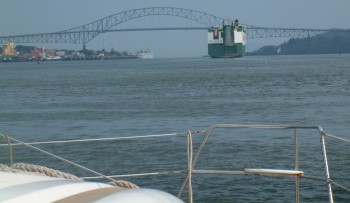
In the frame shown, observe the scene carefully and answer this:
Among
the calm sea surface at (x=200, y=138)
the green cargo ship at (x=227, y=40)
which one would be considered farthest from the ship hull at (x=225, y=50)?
the calm sea surface at (x=200, y=138)

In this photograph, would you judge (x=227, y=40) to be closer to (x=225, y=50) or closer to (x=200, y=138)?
(x=225, y=50)

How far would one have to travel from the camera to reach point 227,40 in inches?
5595

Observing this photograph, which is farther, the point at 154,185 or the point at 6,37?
the point at 6,37

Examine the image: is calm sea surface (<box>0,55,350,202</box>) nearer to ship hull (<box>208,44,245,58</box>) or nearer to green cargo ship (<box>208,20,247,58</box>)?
green cargo ship (<box>208,20,247,58</box>)

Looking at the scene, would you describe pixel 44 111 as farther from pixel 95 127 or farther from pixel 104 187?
pixel 104 187

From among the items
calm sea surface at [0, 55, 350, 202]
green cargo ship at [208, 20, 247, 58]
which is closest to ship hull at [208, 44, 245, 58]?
green cargo ship at [208, 20, 247, 58]

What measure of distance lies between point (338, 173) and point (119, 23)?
15023cm

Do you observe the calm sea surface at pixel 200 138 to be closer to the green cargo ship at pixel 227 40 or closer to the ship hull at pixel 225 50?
the green cargo ship at pixel 227 40

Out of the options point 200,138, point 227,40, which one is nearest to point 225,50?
point 227,40

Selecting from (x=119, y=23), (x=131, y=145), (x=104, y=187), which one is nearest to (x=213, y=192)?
(x=131, y=145)

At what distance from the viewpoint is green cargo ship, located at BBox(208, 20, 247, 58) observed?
141 m

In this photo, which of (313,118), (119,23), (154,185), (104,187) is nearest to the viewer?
(104,187)

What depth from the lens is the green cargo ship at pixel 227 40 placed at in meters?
141

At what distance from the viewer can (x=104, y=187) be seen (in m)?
3.17
